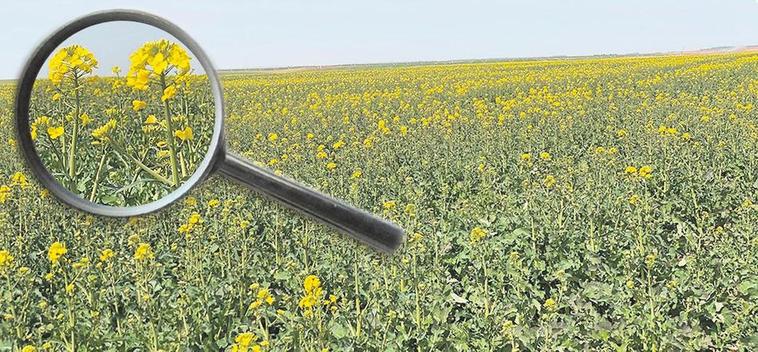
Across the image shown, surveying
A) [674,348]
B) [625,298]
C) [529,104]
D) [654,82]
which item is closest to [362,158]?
[625,298]

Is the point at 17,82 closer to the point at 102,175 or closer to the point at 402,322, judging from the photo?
the point at 102,175

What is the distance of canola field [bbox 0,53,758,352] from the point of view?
3.94 meters

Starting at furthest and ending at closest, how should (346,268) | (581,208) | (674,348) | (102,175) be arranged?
(581,208)
(346,268)
(674,348)
(102,175)

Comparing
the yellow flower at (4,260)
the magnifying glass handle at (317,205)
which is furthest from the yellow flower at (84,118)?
the yellow flower at (4,260)

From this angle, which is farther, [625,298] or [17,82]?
[625,298]

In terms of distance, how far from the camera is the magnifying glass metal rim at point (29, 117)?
1.21 m

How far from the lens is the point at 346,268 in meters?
4.94

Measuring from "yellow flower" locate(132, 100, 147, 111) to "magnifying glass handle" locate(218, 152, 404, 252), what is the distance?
426 mm

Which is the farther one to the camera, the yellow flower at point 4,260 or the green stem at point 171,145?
the yellow flower at point 4,260

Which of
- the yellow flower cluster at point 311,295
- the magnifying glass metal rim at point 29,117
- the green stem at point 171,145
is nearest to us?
the magnifying glass metal rim at point 29,117

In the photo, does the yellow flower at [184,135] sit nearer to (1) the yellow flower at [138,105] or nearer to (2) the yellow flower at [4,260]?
(1) the yellow flower at [138,105]

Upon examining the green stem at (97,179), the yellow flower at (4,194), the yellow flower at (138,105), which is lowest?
the yellow flower at (4,194)

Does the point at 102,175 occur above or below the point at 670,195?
above

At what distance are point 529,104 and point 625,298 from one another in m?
10.6
